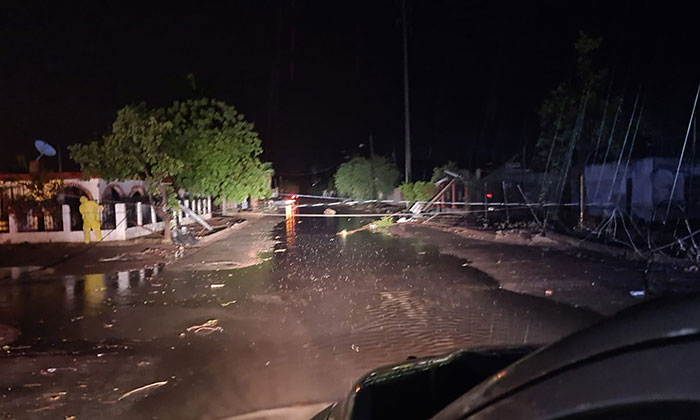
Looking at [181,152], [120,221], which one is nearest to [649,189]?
[181,152]

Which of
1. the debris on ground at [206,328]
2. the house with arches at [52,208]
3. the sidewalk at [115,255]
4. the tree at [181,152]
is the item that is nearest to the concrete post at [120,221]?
the house with arches at [52,208]

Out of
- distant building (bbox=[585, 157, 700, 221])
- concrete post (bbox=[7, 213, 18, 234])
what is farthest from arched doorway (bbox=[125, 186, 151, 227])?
distant building (bbox=[585, 157, 700, 221])

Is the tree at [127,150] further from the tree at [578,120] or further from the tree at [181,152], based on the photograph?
the tree at [578,120]

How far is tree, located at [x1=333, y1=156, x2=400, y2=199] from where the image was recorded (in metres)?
63.2

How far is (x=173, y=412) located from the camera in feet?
17.1

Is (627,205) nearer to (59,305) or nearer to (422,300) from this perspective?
(422,300)

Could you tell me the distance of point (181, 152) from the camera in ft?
80.6

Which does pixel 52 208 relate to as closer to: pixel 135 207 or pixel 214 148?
pixel 135 207

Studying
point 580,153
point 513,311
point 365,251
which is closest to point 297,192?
point 580,153

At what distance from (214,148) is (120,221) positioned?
5767 mm

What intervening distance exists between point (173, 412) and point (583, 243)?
13540 mm

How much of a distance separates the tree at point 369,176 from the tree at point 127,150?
44153 millimetres

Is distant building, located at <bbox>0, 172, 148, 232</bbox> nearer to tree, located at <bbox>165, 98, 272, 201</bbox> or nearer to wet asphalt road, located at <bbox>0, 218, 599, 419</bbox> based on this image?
tree, located at <bbox>165, 98, 272, 201</bbox>

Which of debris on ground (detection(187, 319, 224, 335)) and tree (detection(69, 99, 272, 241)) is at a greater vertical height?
tree (detection(69, 99, 272, 241))
